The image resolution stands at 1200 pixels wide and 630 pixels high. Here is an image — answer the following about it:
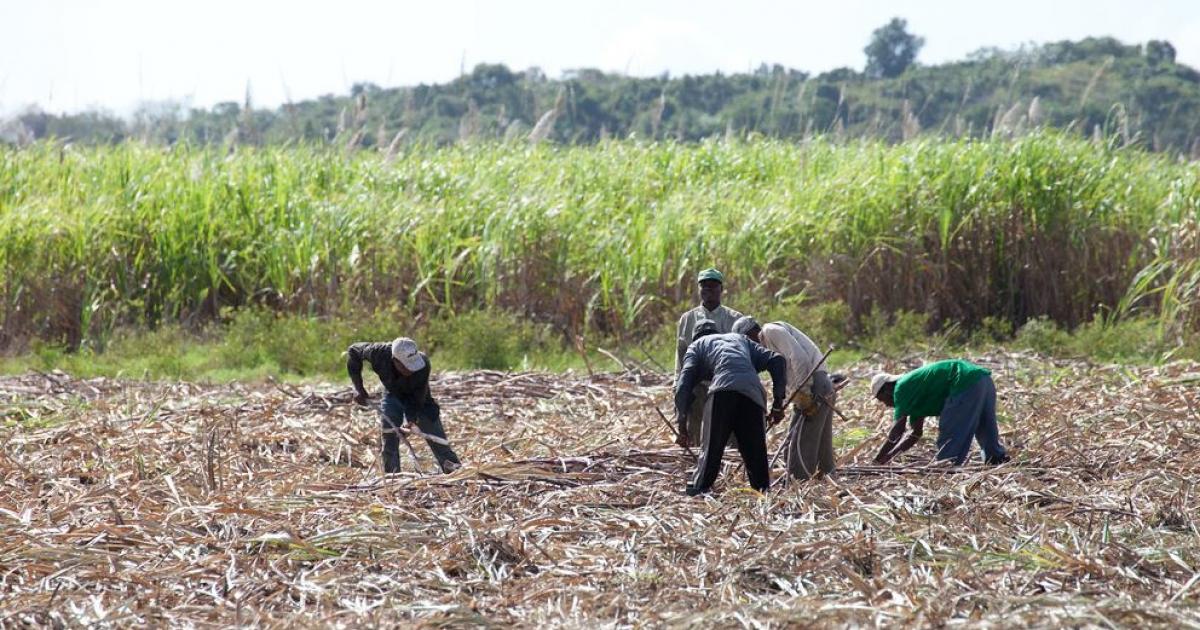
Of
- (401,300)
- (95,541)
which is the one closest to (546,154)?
(401,300)

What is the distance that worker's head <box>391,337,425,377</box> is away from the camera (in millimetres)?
7641

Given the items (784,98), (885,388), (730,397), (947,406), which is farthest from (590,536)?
(784,98)

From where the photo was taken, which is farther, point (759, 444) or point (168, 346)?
point (168, 346)

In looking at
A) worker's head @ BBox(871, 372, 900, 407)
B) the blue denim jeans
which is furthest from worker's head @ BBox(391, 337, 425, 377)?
the blue denim jeans

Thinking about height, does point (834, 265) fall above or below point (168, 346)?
above

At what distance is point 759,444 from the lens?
271 inches

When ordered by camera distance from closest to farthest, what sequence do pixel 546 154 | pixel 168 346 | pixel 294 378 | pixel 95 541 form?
pixel 95 541 < pixel 294 378 < pixel 168 346 < pixel 546 154

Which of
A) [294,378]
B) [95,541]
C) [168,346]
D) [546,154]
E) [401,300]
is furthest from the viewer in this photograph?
[546,154]

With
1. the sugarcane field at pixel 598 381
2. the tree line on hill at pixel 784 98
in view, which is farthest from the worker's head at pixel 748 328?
the tree line on hill at pixel 784 98

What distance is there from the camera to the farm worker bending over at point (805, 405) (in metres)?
7.23

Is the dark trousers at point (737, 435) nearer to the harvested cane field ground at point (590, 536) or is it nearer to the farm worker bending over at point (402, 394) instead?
the harvested cane field ground at point (590, 536)

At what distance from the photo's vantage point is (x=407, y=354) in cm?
767

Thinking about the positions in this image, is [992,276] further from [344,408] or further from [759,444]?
[759,444]

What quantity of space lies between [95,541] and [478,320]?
281 inches
